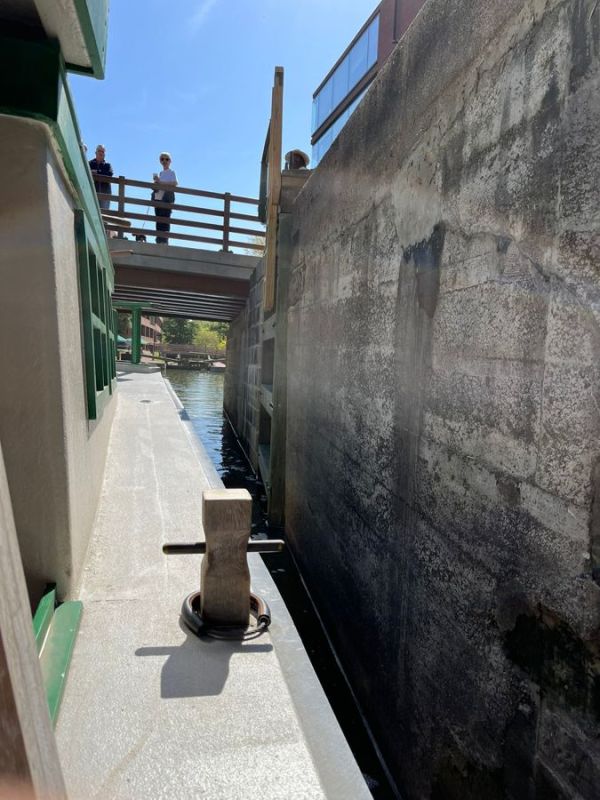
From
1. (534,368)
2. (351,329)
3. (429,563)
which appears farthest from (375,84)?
(429,563)

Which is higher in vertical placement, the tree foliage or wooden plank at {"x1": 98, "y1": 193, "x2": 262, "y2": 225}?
wooden plank at {"x1": 98, "y1": 193, "x2": 262, "y2": 225}

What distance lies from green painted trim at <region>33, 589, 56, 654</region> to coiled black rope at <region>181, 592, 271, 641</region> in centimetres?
57

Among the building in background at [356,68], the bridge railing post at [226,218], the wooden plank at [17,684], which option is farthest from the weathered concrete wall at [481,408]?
the building in background at [356,68]

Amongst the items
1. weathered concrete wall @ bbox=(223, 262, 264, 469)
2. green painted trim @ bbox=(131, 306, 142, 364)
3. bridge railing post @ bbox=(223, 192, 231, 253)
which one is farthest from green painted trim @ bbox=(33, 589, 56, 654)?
green painted trim @ bbox=(131, 306, 142, 364)

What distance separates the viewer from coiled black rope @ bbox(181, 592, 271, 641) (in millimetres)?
2379

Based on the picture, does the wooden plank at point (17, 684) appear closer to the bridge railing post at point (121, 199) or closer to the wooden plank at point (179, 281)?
the wooden plank at point (179, 281)

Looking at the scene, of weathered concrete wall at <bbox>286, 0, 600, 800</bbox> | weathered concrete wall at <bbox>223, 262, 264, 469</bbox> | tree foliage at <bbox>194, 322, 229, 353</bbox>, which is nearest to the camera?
weathered concrete wall at <bbox>286, 0, 600, 800</bbox>

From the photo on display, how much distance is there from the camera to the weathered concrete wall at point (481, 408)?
197 centimetres

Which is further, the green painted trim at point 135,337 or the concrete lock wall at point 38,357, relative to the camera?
the green painted trim at point 135,337

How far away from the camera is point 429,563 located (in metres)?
3.07

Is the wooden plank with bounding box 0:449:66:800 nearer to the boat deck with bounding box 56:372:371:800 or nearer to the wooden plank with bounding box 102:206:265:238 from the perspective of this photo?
the boat deck with bounding box 56:372:371:800

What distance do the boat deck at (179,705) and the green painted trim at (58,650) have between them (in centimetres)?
4

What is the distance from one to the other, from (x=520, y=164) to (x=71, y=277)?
7.14 feet

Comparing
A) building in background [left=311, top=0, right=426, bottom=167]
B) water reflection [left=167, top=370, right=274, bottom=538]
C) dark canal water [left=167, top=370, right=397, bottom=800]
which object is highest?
building in background [left=311, top=0, right=426, bottom=167]
